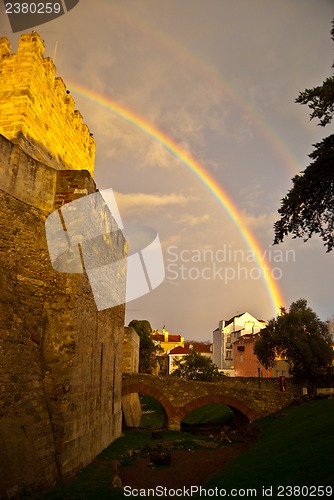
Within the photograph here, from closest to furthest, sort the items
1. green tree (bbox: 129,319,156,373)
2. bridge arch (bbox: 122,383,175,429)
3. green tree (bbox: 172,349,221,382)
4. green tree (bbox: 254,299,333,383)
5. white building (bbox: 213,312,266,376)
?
bridge arch (bbox: 122,383,175,429) → green tree (bbox: 254,299,333,383) → green tree (bbox: 172,349,221,382) → green tree (bbox: 129,319,156,373) → white building (bbox: 213,312,266,376)

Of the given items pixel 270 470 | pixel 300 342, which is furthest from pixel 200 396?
pixel 270 470

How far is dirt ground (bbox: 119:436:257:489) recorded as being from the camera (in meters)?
11.7

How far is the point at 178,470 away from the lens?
1393 centimetres

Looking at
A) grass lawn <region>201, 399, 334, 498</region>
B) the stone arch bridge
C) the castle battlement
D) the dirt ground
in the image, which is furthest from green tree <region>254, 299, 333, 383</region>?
the castle battlement

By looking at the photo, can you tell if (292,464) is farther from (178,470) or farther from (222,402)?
(222,402)

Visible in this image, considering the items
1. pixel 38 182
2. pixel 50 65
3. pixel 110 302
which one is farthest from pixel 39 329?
pixel 50 65

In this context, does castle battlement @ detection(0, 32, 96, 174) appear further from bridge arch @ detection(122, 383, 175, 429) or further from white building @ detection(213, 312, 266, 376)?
white building @ detection(213, 312, 266, 376)

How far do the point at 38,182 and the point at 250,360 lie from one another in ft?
168

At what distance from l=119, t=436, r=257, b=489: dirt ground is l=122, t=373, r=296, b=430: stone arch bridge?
8.02 meters

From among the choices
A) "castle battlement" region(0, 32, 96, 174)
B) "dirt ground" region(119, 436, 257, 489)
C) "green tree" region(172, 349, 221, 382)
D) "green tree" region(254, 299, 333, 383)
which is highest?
"castle battlement" region(0, 32, 96, 174)

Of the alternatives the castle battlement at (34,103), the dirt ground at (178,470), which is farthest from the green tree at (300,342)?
the castle battlement at (34,103)

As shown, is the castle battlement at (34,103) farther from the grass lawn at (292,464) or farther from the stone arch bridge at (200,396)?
the stone arch bridge at (200,396)

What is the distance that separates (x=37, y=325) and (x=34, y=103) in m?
8.73

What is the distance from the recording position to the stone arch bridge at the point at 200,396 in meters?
26.3
